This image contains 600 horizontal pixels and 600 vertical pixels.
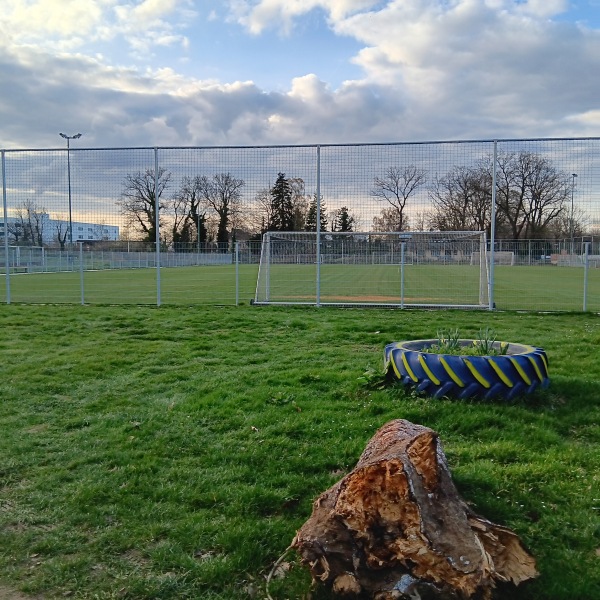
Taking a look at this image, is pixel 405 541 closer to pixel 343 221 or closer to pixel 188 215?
pixel 343 221

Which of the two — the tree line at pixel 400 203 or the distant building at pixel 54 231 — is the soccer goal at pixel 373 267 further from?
the distant building at pixel 54 231

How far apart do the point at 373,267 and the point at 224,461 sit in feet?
41.9

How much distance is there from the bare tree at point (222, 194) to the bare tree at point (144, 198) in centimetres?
102

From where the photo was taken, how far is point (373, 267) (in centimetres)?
1677

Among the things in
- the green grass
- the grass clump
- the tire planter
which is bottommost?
the green grass

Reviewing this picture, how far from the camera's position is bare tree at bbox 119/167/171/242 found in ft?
51.6

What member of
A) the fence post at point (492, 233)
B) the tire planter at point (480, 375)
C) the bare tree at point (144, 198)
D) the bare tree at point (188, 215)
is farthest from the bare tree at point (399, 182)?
the tire planter at point (480, 375)

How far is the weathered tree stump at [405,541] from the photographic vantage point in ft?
8.79

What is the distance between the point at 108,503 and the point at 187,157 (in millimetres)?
13031

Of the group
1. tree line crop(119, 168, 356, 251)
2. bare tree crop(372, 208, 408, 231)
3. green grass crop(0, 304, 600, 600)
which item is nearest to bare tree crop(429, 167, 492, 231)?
bare tree crop(372, 208, 408, 231)

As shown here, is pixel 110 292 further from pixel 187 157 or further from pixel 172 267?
pixel 187 157

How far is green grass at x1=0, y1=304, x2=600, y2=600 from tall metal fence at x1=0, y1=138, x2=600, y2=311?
23.9 ft

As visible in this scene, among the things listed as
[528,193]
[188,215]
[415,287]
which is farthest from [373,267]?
[188,215]

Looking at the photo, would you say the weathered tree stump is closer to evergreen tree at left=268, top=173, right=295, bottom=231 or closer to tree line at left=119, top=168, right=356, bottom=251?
tree line at left=119, top=168, right=356, bottom=251
